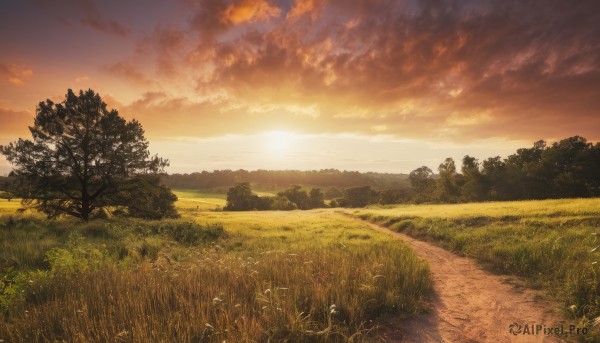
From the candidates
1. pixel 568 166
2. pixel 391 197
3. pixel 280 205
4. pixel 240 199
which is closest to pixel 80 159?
pixel 240 199

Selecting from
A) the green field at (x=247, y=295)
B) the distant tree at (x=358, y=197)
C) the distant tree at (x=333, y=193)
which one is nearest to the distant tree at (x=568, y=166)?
the distant tree at (x=358, y=197)

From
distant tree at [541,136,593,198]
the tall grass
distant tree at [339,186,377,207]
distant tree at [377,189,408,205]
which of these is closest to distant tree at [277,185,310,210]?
distant tree at [339,186,377,207]

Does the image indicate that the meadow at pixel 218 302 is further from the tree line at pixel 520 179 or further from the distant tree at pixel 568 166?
the distant tree at pixel 568 166

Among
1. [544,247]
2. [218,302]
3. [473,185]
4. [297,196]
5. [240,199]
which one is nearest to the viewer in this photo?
[218,302]

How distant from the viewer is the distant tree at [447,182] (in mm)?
73188

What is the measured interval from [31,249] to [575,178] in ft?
245

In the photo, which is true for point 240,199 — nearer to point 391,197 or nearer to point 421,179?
point 391,197

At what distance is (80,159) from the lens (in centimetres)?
2611

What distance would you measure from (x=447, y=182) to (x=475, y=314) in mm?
76017

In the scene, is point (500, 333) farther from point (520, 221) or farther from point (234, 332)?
point (520, 221)

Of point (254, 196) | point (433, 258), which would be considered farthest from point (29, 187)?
point (254, 196)

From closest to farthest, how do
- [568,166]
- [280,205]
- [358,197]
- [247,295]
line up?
1. [247,295]
2. [568,166]
3. [280,205]
4. [358,197]

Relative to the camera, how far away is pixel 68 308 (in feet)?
18.3

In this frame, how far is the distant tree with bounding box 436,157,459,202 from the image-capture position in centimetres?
7319
